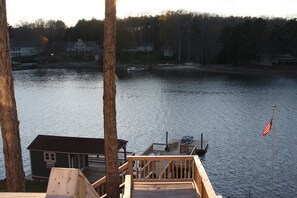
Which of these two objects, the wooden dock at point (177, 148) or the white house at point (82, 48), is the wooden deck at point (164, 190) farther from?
the white house at point (82, 48)

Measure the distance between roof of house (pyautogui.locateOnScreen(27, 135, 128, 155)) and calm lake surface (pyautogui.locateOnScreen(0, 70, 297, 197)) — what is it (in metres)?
4.17

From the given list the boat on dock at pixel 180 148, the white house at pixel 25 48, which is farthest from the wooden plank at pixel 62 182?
the white house at pixel 25 48

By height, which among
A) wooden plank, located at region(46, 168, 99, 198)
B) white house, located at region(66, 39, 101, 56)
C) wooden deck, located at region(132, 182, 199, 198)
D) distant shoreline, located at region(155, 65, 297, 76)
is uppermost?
white house, located at region(66, 39, 101, 56)

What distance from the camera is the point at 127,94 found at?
48062mm

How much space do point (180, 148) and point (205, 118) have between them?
467 inches

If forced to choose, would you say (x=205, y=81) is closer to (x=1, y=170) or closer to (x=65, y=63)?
(x=1, y=170)

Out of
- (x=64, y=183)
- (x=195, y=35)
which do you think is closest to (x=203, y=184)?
(x=64, y=183)

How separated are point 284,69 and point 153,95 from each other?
34.4 meters

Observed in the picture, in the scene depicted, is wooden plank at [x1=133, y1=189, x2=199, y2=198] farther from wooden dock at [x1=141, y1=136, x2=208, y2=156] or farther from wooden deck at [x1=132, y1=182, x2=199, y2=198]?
wooden dock at [x1=141, y1=136, x2=208, y2=156]

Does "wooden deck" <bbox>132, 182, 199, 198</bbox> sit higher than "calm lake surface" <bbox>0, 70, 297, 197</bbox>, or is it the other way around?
"wooden deck" <bbox>132, 182, 199, 198</bbox>

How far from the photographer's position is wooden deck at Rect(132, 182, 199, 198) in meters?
6.60

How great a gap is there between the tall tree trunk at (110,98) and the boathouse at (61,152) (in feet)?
32.9

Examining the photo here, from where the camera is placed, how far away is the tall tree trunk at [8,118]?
19.0 feet

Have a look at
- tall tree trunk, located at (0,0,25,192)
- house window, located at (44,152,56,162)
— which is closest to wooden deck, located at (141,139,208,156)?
house window, located at (44,152,56,162)
